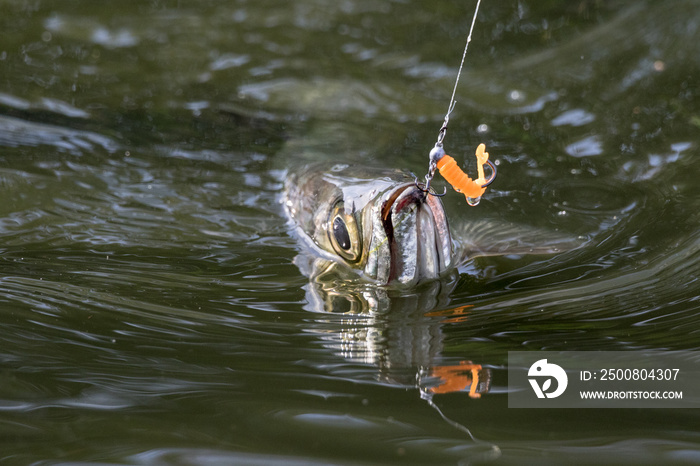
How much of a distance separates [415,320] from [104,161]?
7.57ft

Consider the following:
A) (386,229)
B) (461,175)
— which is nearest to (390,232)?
(386,229)

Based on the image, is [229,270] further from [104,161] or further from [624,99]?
[624,99]

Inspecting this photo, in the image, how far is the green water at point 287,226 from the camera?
1833mm

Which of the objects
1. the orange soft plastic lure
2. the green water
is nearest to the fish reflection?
the green water

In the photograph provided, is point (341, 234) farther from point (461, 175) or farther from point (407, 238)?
point (461, 175)

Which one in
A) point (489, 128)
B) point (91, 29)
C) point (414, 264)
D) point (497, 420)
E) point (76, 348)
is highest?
point (91, 29)

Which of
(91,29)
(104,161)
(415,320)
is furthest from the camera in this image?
(91,29)

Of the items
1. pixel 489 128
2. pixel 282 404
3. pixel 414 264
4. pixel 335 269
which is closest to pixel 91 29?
pixel 489 128

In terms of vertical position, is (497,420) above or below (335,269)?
below

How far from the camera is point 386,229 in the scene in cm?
246

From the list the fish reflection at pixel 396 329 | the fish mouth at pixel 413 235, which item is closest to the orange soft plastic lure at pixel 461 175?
the fish mouth at pixel 413 235

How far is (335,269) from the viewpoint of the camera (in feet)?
9.40

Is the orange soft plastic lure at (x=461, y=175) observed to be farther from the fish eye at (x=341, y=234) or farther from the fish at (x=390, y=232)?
the fish eye at (x=341, y=234)

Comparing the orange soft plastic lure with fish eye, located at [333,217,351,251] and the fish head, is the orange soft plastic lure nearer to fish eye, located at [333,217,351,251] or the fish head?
the fish head
